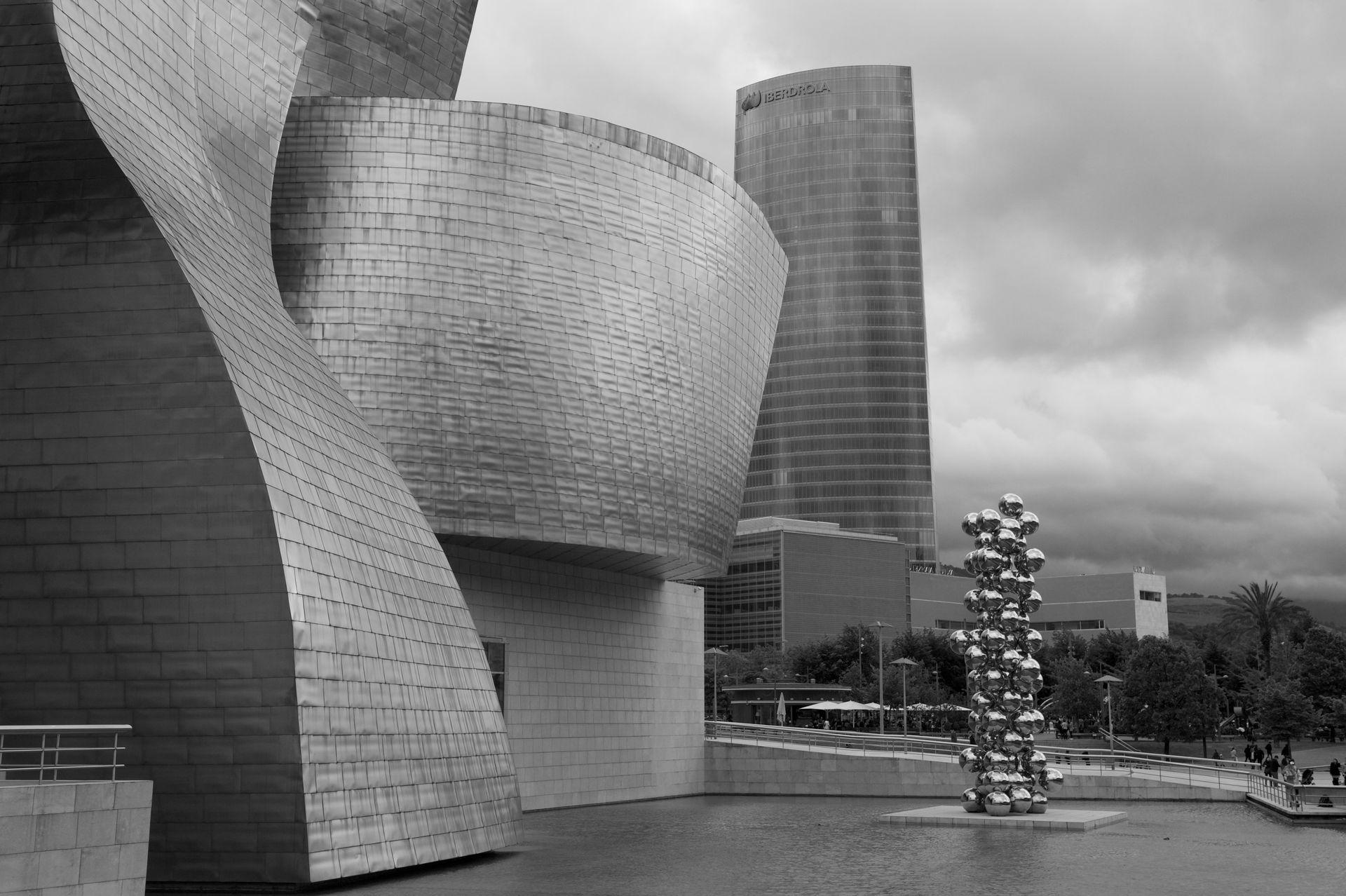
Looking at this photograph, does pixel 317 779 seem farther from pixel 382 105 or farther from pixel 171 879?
pixel 382 105

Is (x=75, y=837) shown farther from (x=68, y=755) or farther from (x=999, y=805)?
(x=999, y=805)

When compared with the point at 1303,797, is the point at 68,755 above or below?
above

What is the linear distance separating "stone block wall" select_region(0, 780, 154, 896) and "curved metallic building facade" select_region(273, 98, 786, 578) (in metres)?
15.3

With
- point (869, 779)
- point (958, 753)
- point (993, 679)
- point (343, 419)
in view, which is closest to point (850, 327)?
point (958, 753)

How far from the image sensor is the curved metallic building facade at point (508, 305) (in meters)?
29.0

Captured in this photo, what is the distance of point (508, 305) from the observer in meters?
30.0

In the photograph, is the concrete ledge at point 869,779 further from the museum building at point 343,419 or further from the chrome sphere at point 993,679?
the chrome sphere at point 993,679

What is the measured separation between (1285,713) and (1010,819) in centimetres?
3663

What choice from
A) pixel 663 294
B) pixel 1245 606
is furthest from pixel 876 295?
pixel 663 294

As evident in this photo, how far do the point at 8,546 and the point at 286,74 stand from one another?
11.8 metres

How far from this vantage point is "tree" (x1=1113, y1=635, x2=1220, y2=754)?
2301 inches

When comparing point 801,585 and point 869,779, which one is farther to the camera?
point 801,585

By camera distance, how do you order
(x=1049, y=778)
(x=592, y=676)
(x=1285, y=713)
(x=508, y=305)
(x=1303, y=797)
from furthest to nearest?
(x=1285, y=713), (x=592, y=676), (x=1303, y=797), (x=508, y=305), (x=1049, y=778)

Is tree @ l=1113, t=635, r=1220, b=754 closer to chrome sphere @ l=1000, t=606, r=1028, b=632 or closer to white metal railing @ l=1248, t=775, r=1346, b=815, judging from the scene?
white metal railing @ l=1248, t=775, r=1346, b=815
